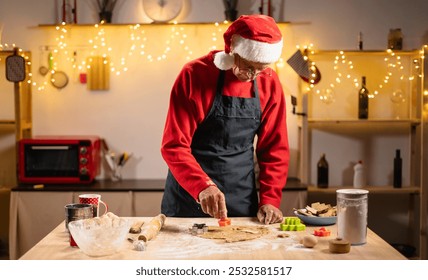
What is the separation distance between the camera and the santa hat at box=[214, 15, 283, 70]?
5.87ft

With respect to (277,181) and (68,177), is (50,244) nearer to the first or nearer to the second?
(277,181)

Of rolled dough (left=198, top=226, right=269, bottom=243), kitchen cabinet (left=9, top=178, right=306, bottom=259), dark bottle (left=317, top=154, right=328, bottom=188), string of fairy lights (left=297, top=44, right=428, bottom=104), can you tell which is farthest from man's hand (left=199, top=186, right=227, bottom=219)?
Result: string of fairy lights (left=297, top=44, right=428, bottom=104)

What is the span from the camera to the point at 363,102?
124 inches

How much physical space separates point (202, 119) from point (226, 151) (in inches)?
5.5

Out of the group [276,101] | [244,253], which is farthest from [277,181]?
[244,253]

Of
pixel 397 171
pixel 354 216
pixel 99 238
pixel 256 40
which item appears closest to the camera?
pixel 99 238

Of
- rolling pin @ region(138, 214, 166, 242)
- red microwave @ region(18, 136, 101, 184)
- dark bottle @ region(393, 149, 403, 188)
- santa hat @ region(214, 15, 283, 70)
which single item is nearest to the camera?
rolling pin @ region(138, 214, 166, 242)

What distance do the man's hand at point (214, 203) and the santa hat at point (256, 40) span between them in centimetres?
39

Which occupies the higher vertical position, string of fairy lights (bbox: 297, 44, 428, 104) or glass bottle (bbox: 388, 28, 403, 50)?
glass bottle (bbox: 388, 28, 403, 50)

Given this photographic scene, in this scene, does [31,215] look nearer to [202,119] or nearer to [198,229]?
[202,119]

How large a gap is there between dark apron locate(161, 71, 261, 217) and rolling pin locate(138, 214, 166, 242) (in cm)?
39

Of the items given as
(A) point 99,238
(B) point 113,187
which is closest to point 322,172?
(B) point 113,187

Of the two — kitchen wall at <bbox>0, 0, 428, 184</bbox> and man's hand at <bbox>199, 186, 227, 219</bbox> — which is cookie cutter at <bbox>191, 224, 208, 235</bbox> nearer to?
man's hand at <bbox>199, 186, 227, 219</bbox>

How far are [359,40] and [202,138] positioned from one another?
1.44 m
